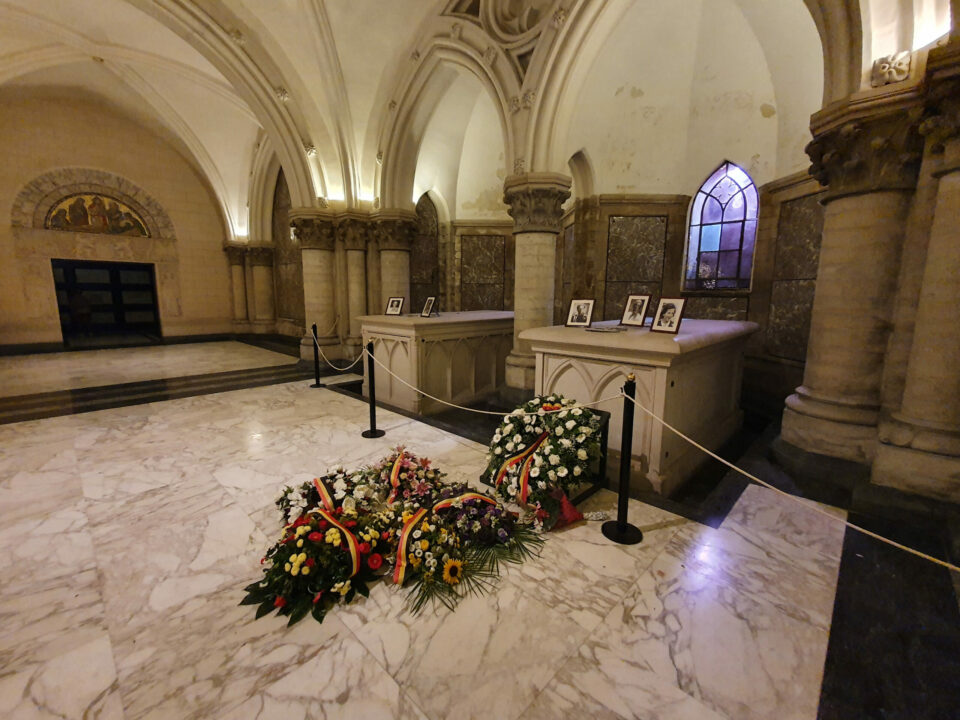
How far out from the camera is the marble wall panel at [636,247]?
8.44 m

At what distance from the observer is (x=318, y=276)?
29.1 feet

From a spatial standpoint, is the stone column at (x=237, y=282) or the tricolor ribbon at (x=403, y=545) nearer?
the tricolor ribbon at (x=403, y=545)

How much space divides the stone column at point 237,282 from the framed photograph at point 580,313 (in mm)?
12445

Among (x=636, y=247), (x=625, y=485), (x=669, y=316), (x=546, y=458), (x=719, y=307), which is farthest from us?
(x=636, y=247)

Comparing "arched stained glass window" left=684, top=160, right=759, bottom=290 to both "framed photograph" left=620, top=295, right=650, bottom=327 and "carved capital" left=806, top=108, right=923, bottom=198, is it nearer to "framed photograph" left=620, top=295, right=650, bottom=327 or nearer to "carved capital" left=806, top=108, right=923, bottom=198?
"carved capital" left=806, top=108, right=923, bottom=198

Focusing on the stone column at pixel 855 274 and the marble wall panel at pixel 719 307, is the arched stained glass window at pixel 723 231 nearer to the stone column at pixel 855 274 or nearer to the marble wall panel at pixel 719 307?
the marble wall panel at pixel 719 307

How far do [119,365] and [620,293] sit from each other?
34.5 feet

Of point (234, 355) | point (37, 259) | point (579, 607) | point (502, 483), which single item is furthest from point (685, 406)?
point (37, 259)

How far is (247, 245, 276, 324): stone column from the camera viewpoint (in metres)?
13.2

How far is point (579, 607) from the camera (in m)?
2.15

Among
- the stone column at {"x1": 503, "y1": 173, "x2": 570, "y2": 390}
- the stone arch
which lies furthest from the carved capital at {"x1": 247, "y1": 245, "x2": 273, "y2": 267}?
the stone column at {"x1": 503, "y1": 173, "x2": 570, "y2": 390}

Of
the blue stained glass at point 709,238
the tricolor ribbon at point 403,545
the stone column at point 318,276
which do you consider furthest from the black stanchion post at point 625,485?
the stone column at point 318,276

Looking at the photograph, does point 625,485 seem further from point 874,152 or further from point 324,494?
point 874,152

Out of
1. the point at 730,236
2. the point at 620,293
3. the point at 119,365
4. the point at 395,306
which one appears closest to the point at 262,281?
the point at 119,365
